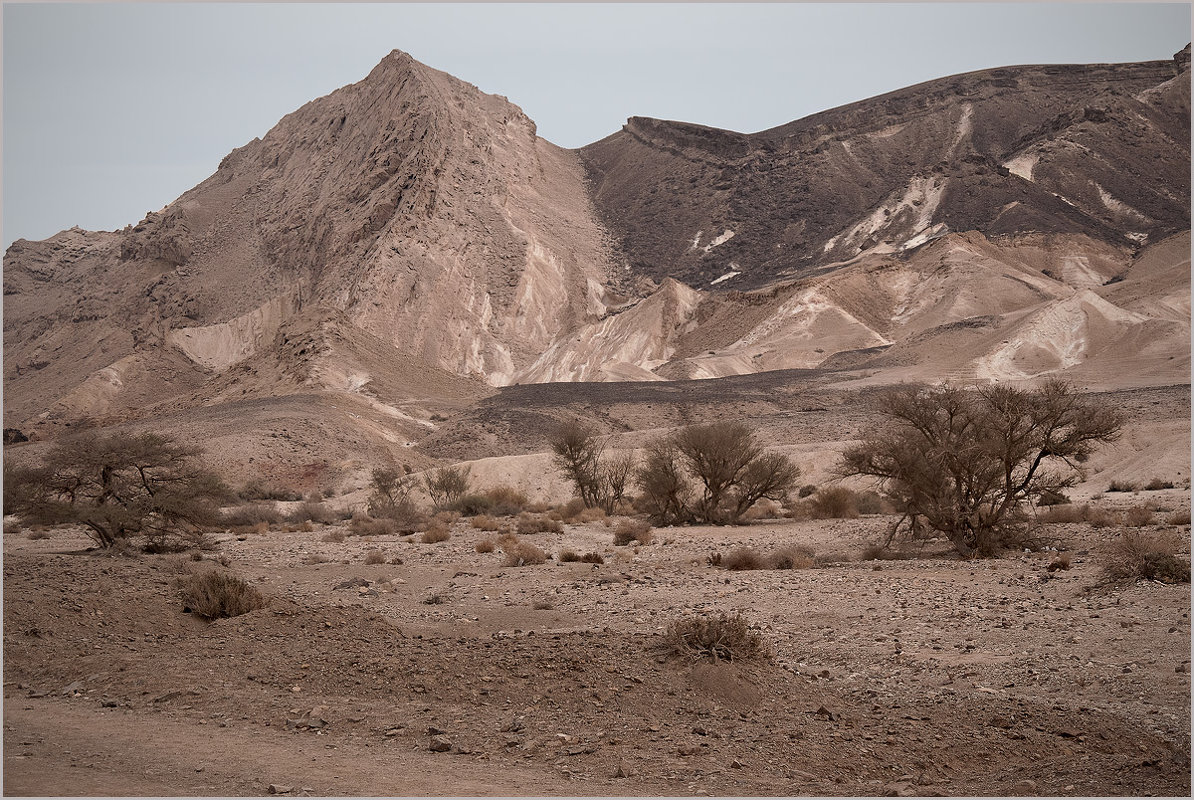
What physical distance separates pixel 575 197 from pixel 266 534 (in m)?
108

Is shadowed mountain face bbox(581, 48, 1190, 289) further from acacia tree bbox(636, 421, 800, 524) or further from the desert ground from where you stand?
the desert ground

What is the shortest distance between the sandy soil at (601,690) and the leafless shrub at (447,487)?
22.4 metres

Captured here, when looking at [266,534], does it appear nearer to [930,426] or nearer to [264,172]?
[930,426]

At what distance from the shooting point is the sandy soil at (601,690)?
7.72 meters

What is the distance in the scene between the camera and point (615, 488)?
35656mm

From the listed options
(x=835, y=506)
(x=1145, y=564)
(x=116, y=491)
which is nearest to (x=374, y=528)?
(x=116, y=491)

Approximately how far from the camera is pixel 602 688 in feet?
32.2

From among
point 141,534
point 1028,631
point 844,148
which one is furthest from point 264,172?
point 1028,631

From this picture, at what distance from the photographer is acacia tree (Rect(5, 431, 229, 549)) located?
18875mm

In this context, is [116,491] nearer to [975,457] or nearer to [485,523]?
[485,523]

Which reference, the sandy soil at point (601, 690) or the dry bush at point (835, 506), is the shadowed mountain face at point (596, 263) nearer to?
the dry bush at point (835, 506)

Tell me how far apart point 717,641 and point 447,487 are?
29028mm

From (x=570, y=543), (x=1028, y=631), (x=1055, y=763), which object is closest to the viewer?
(x=1055, y=763)

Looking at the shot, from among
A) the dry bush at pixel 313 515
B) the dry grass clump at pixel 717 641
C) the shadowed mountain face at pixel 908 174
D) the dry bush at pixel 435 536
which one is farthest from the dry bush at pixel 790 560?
the shadowed mountain face at pixel 908 174
